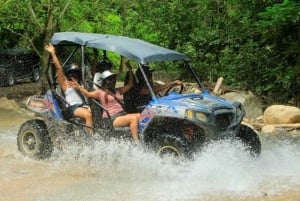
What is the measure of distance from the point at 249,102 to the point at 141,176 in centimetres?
728

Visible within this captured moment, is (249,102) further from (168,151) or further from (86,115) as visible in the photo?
(168,151)

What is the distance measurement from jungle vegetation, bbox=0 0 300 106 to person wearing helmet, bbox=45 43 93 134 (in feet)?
18.9

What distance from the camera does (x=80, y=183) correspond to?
27.9 feet

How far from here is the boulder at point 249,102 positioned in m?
15.2

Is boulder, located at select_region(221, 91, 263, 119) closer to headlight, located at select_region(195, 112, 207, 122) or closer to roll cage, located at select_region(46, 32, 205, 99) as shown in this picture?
roll cage, located at select_region(46, 32, 205, 99)

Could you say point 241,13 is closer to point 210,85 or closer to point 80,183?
point 210,85

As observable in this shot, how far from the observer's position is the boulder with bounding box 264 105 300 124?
1360 centimetres

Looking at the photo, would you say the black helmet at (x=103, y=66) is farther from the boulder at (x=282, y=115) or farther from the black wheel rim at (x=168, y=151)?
the boulder at (x=282, y=115)

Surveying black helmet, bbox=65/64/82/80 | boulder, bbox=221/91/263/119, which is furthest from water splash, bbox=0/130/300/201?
boulder, bbox=221/91/263/119

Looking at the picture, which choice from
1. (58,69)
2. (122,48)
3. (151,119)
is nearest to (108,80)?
(122,48)

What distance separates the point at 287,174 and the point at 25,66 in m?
15.6

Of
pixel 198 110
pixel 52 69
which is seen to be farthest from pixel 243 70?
pixel 198 110

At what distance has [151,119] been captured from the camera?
8.59 m

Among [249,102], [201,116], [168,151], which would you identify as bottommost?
[249,102]
